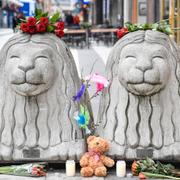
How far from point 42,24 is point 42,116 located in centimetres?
90

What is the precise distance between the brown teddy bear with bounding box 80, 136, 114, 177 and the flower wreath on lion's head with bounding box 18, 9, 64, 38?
1174 mm

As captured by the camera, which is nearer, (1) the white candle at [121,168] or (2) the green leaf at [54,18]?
(1) the white candle at [121,168]

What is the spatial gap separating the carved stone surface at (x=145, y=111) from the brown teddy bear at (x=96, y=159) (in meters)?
0.14

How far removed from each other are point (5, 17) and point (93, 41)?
166 feet

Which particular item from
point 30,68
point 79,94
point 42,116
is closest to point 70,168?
point 42,116

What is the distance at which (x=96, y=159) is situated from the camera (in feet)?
18.3

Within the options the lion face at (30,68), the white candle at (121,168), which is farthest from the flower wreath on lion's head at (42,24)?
the white candle at (121,168)

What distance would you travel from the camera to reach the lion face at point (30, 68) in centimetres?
544

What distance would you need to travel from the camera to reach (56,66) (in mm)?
5688

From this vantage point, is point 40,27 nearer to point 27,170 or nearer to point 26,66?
point 26,66

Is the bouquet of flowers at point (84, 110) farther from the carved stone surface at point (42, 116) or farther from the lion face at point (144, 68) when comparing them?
the lion face at point (144, 68)

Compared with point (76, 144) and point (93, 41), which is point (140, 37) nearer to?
point (76, 144)

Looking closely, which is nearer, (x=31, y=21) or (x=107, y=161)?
(x=107, y=161)

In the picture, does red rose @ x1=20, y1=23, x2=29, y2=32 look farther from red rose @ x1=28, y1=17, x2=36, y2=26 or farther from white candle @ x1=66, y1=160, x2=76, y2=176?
white candle @ x1=66, y1=160, x2=76, y2=176
